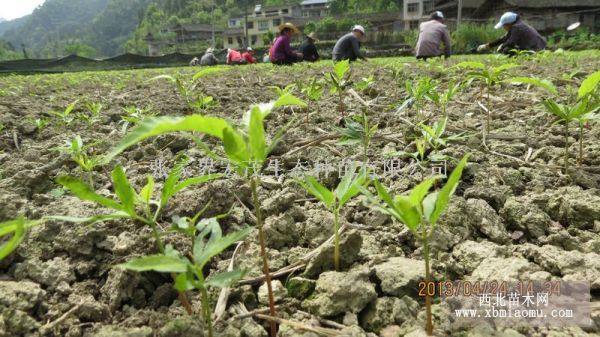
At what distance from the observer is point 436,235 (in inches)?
40.9

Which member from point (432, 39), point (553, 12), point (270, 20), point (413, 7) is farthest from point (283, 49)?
point (270, 20)

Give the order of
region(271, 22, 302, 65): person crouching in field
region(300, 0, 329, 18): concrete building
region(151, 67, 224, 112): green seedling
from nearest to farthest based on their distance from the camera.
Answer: region(151, 67, 224, 112): green seedling → region(271, 22, 302, 65): person crouching in field → region(300, 0, 329, 18): concrete building

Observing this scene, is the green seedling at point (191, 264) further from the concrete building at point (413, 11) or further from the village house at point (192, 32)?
the village house at point (192, 32)

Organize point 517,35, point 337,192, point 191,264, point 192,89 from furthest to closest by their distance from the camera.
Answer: point 517,35 → point 192,89 → point 337,192 → point 191,264

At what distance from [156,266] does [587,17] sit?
2965 centimetres

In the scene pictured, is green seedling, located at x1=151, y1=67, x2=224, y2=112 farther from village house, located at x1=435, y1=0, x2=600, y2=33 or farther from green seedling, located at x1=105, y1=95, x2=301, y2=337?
village house, located at x1=435, y1=0, x2=600, y2=33

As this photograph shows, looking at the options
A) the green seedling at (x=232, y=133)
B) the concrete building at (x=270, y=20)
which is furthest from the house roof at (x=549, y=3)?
the concrete building at (x=270, y=20)

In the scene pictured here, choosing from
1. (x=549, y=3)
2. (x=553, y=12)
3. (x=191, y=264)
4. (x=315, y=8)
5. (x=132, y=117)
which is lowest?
(x=191, y=264)

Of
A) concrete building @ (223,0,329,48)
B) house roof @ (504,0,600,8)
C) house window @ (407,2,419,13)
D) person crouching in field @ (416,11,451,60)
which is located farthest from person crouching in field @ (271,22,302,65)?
concrete building @ (223,0,329,48)

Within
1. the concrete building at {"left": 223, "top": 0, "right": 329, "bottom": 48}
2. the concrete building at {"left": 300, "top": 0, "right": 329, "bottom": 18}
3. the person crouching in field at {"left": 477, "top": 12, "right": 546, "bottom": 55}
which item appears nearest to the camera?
the person crouching in field at {"left": 477, "top": 12, "right": 546, "bottom": 55}

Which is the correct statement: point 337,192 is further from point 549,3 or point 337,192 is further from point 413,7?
point 413,7

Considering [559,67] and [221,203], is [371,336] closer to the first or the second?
[221,203]

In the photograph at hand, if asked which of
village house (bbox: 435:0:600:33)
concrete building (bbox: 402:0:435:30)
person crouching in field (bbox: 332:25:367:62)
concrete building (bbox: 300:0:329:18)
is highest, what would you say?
concrete building (bbox: 300:0:329:18)

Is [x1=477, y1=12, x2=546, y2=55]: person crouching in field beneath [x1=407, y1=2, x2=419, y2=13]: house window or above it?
beneath
